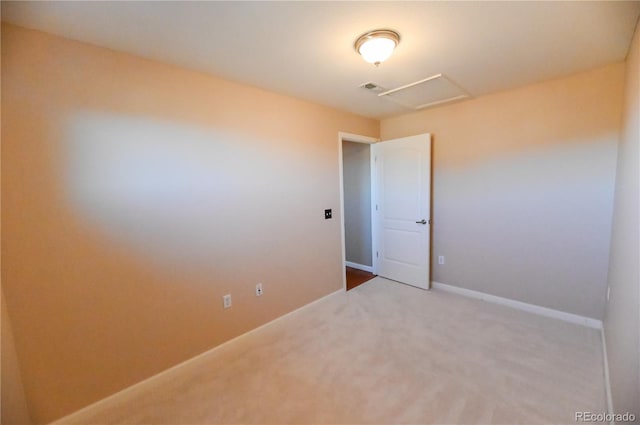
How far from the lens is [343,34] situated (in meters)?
1.63

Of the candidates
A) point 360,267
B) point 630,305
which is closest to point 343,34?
point 630,305

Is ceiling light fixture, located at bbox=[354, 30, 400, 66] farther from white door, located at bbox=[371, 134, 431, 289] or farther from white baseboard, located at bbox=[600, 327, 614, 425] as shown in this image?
white baseboard, located at bbox=[600, 327, 614, 425]

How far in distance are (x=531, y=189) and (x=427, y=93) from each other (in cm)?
142

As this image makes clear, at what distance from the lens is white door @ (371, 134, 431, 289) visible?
3.34 meters

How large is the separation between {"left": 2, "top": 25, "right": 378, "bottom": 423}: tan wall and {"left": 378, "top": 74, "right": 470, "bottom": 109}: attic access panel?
3.76ft

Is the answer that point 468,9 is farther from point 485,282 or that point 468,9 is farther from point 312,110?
point 485,282

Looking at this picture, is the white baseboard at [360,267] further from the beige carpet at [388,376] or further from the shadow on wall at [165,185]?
the shadow on wall at [165,185]

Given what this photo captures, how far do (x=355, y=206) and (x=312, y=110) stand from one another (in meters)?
1.87

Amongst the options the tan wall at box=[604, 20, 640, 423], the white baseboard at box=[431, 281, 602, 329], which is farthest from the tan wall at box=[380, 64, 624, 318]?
the tan wall at box=[604, 20, 640, 423]

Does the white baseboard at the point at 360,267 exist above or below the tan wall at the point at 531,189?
below

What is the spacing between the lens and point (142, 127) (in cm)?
183

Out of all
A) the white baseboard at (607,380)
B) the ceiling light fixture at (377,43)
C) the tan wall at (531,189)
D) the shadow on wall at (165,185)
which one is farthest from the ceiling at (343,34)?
the white baseboard at (607,380)

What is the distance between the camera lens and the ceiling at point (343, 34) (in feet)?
4.56

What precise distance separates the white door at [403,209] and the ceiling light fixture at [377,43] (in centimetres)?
180
